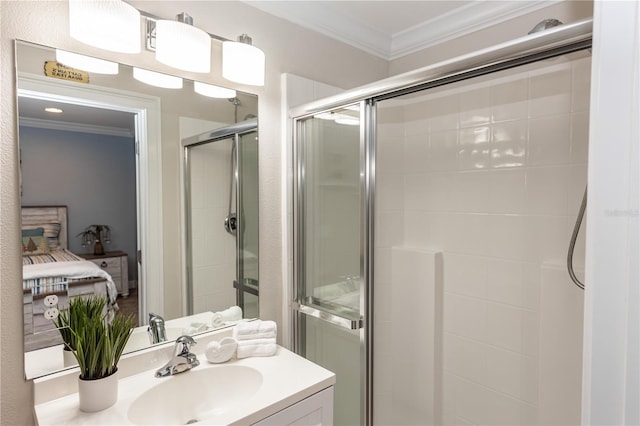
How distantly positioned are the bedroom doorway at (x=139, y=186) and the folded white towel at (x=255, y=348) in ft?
1.14

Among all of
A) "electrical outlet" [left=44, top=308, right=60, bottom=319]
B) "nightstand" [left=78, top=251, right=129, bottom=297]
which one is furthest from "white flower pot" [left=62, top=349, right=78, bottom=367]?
"nightstand" [left=78, top=251, right=129, bottom=297]

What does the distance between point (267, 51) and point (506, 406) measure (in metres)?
2.03

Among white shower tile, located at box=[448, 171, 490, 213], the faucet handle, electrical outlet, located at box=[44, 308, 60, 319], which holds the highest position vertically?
white shower tile, located at box=[448, 171, 490, 213]

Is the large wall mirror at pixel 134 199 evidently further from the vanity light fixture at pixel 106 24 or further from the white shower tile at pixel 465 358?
the white shower tile at pixel 465 358

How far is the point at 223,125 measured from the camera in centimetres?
153

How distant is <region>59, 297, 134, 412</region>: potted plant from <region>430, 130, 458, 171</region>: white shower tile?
5.37ft

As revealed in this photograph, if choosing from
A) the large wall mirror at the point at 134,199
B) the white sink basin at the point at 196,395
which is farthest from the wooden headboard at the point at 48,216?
the white sink basin at the point at 196,395

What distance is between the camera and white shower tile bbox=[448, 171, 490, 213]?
5.92 feet

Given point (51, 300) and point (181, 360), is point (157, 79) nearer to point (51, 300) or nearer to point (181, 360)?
point (51, 300)

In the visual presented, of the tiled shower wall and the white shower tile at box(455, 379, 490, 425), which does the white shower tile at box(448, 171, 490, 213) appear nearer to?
the tiled shower wall

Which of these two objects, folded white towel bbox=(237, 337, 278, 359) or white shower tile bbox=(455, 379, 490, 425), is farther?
white shower tile bbox=(455, 379, 490, 425)

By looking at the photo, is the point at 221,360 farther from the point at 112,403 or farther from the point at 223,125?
the point at 223,125

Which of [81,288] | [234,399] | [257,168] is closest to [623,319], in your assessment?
[234,399]

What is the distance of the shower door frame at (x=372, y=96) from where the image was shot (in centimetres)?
93
